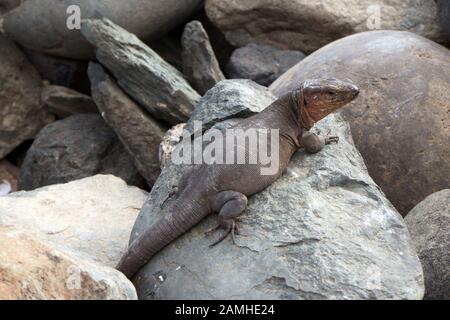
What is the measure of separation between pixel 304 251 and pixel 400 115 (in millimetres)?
2403

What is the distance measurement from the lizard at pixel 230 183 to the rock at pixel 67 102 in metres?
3.94

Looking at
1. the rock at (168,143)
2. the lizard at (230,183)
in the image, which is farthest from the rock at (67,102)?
the lizard at (230,183)

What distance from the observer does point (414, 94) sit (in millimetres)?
6941

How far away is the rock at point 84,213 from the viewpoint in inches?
243

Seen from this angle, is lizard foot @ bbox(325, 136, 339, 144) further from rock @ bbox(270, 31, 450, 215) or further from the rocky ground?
rock @ bbox(270, 31, 450, 215)

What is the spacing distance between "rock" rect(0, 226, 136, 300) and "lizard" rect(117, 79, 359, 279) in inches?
31.3

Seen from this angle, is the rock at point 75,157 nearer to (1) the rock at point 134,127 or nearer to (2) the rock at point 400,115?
(1) the rock at point 134,127

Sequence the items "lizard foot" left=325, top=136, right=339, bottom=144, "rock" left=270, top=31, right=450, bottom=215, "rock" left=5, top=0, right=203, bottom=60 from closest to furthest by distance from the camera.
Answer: "lizard foot" left=325, top=136, right=339, bottom=144 → "rock" left=270, top=31, right=450, bottom=215 → "rock" left=5, top=0, right=203, bottom=60

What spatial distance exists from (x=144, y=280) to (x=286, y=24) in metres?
4.77

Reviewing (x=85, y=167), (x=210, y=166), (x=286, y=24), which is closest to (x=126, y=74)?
(x=85, y=167)

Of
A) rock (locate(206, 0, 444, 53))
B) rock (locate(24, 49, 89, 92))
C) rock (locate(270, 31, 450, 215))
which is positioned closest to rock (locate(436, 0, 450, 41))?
rock (locate(206, 0, 444, 53))

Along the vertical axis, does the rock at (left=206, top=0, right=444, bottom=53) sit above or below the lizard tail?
above

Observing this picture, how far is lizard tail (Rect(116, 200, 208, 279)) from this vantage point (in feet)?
17.5

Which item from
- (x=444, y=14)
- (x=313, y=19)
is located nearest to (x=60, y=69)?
(x=313, y=19)
